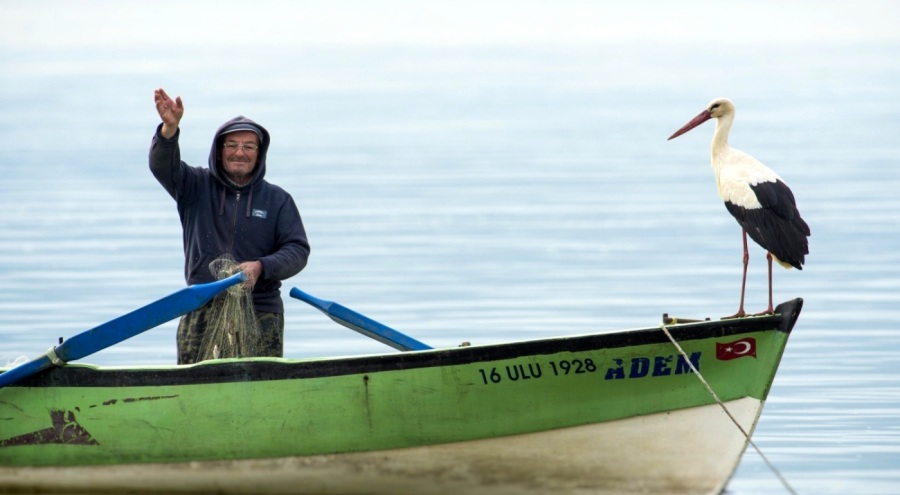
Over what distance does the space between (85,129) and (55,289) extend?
35478 mm

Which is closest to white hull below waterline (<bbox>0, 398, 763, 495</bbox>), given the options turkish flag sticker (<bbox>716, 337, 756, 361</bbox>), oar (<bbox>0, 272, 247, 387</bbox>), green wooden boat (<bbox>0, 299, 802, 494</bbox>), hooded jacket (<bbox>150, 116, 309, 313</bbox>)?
green wooden boat (<bbox>0, 299, 802, 494</bbox>)

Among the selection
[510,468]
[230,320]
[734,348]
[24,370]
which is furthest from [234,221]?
[734,348]

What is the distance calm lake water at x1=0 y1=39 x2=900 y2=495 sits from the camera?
12969mm

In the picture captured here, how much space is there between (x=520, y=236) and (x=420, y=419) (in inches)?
503

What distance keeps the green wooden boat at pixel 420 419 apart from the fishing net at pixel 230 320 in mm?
312

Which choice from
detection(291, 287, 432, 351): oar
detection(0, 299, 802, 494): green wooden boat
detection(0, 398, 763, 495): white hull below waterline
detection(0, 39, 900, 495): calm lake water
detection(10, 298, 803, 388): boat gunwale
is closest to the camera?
detection(10, 298, 803, 388): boat gunwale

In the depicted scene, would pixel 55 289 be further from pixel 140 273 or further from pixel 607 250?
pixel 607 250

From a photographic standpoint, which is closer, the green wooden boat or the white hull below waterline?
the green wooden boat

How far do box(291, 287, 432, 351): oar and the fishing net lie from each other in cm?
57

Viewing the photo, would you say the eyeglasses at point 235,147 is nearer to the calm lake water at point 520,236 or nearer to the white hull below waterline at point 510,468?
the white hull below waterline at point 510,468

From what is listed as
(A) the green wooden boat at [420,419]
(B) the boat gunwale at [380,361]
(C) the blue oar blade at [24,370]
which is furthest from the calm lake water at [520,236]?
(C) the blue oar blade at [24,370]

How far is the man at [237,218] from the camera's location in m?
8.94

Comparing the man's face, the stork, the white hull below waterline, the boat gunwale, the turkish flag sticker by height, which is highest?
the man's face

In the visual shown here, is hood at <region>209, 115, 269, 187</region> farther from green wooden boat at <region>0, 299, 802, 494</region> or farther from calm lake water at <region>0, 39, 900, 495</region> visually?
calm lake water at <region>0, 39, 900, 495</region>
